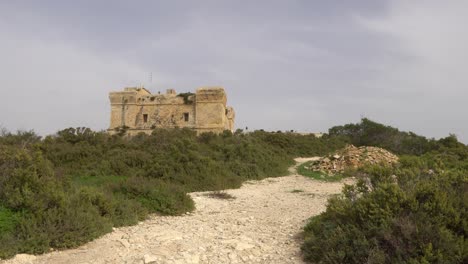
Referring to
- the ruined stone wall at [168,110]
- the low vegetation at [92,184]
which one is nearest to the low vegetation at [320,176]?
the low vegetation at [92,184]

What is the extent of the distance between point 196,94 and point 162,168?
605 inches

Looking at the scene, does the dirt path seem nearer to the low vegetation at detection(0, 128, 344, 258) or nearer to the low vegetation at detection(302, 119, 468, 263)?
the low vegetation at detection(0, 128, 344, 258)

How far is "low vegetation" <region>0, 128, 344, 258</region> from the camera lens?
486 cm

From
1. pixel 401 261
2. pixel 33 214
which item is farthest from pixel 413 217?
pixel 33 214

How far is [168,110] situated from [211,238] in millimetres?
21198

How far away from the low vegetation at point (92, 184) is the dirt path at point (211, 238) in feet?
0.82

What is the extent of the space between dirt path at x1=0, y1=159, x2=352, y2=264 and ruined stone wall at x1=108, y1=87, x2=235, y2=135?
55.0ft

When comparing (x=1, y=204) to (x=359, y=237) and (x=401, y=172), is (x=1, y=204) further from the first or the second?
(x=401, y=172)

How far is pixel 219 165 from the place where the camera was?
39.6ft

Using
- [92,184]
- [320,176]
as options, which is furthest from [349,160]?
[92,184]

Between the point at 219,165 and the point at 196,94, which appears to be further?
the point at 196,94

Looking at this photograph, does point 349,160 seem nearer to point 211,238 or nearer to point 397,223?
point 211,238

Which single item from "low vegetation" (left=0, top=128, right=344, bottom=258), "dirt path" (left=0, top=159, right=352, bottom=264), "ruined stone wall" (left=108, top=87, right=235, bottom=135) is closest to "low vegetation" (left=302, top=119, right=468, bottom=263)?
"dirt path" (left=0, top=159, right=352, bottom=264)

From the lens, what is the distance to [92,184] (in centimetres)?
915
